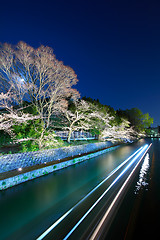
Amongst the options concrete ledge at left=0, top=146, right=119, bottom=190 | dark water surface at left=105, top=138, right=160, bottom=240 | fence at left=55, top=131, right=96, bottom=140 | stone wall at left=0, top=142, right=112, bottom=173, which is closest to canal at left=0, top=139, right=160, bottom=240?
dark water surface at left=105, top=138, right=160, bottom=240

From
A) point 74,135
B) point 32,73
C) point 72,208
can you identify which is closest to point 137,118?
point 74,135

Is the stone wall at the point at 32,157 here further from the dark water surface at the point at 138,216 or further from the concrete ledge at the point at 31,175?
the dark water surface at the point at 138,216

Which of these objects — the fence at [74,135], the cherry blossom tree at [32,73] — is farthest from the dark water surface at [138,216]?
the fence at [74,135]

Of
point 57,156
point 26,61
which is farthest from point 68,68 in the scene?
point 57,156

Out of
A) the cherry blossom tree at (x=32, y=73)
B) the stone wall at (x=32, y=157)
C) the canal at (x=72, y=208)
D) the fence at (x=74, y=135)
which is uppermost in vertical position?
the cherry blossom tree at (x=32, y=73)

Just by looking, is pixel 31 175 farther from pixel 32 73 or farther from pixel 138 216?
pixel 32 73

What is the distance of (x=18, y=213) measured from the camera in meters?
3.73


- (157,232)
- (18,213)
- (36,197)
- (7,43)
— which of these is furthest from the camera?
(7,43)

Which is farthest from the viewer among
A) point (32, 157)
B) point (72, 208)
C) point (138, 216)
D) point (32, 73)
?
point (32, 73)

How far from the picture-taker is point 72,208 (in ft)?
12.5

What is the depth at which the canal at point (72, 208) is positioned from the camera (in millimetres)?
2855

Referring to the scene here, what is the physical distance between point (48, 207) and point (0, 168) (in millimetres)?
3394

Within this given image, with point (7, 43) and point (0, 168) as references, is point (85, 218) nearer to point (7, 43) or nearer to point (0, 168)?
point (0, 168)

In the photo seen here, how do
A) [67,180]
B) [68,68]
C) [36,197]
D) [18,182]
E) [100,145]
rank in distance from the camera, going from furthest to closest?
[100,145] < [68,68] < [67,180] < [18,182] < [36,197]
